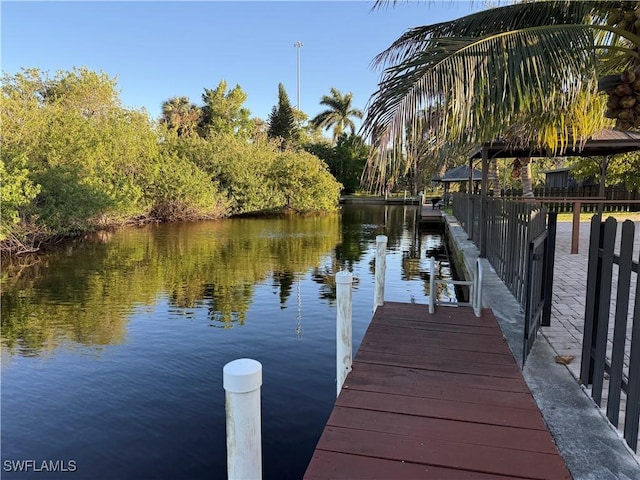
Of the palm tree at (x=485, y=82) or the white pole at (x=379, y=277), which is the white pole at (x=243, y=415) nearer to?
the palm tree at (x=485, y=82)

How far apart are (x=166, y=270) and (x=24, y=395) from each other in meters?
7.30

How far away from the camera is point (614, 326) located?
304 cm

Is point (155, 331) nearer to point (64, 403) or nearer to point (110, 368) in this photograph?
point (110, 368)

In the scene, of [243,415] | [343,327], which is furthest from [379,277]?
[243,415]

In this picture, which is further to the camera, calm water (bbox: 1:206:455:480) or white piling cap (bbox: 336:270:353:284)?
calm water (bbox: 1:206:455:480)

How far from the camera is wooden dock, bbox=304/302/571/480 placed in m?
2.36

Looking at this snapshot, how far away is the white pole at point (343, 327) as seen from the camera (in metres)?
4.00

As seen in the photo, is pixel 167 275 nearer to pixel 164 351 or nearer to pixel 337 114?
pixel 164 351

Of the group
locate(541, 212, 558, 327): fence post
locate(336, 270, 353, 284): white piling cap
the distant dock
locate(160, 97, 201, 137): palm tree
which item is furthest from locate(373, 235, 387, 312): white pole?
locate(160, 97, 201, 137): palm tree

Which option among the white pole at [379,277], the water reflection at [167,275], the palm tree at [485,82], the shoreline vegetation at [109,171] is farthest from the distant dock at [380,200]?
the palm tree at [485,82]

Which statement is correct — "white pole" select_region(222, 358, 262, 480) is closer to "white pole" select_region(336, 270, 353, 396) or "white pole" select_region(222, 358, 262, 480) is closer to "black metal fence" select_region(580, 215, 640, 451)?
"black metal fence" select_region(580, 215, 640, 451)

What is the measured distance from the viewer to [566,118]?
565cm

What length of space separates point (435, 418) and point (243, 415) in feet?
5.19

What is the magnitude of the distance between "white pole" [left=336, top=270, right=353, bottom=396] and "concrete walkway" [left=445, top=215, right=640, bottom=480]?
1.49 meters
